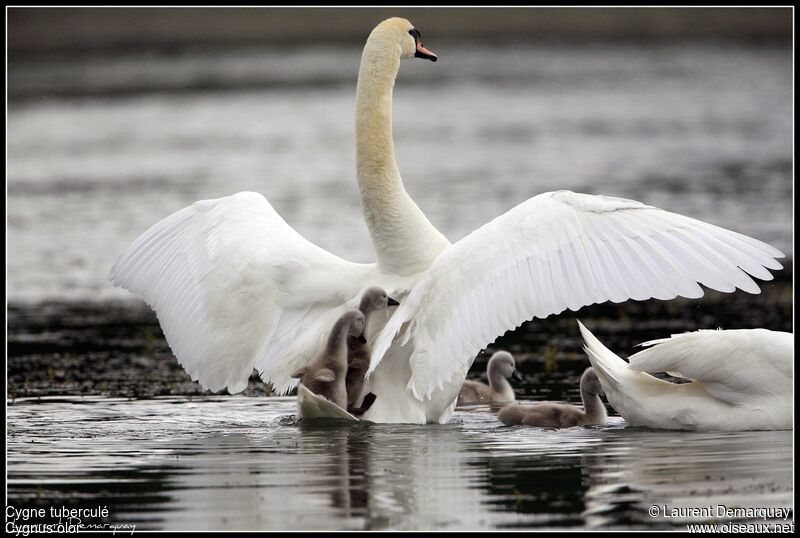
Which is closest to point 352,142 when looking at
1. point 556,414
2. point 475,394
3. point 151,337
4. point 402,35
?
point 151,337

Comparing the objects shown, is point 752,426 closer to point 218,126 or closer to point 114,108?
point 218,126

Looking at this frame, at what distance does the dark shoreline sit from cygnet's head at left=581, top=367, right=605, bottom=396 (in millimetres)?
1701

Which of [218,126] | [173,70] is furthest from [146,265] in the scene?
[173,70]

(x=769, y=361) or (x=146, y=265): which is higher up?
(x=146, y=265)

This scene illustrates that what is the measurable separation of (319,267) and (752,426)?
2886 millimetres

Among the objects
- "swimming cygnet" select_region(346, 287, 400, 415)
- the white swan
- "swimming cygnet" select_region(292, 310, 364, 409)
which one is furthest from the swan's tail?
"swimming cygnet" select_region(292, 310, 364, 409)

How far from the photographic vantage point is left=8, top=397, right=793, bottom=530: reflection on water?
21.1ft

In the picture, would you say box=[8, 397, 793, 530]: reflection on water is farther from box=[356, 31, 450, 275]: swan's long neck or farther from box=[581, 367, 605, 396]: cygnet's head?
box=[356, 31, 450, 275]: swan's long neck

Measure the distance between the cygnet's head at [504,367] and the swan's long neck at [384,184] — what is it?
67.8 inches

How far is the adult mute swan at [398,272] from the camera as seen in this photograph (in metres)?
8.04

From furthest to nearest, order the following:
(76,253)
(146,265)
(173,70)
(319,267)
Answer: (173,70)
(76,253)
(146,265)
(319,267)

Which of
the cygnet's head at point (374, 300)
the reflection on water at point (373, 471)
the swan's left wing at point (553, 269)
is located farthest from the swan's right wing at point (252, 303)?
the swan's left wing at point (553, 269)

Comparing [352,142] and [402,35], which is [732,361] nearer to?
[402,35]

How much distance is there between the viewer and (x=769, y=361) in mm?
8367
